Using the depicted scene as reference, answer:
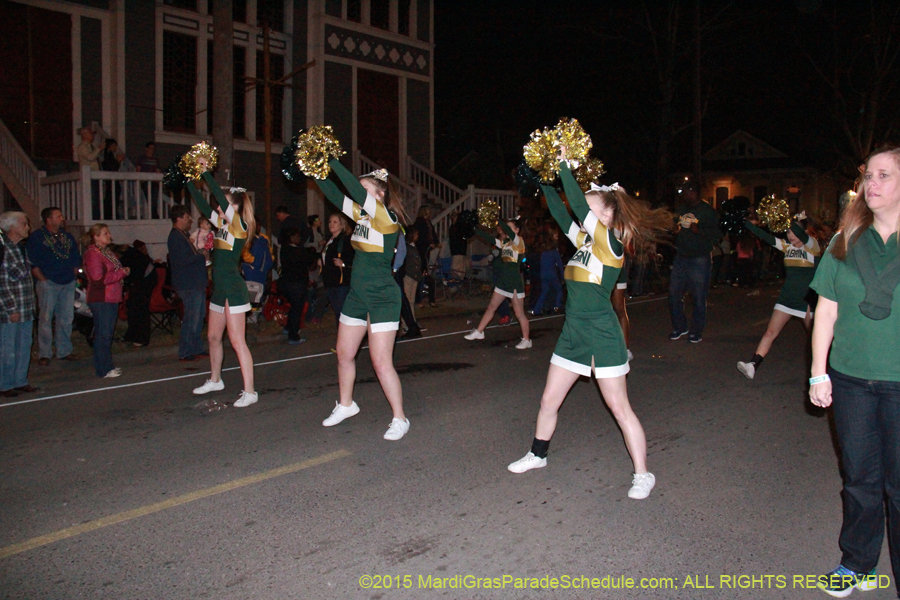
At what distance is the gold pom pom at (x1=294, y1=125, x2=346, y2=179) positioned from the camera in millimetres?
5719

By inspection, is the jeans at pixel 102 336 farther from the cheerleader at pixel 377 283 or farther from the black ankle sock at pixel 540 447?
the black ankle sock at pixel 540 447

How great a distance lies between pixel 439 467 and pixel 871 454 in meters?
2.86

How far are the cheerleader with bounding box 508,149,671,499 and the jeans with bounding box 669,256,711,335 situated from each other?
587 cm

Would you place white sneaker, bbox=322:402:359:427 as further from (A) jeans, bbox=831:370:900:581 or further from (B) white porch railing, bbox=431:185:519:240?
(B) white porch railing, bbox=431:185:519:240

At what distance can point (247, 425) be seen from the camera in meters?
6.38

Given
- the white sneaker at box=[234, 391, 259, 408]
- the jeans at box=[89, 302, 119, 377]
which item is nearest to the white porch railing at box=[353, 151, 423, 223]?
the jeans at box=[89, 302, 119, 377]

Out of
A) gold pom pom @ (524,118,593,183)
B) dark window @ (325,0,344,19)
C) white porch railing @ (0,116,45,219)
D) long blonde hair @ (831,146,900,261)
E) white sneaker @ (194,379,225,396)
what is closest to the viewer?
long blonde hair @ (831,146,900,261)

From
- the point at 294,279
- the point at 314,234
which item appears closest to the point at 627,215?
the point at 294,279

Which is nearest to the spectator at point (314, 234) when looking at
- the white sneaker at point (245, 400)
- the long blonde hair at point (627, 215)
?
the white sneaker at point (245, 400)

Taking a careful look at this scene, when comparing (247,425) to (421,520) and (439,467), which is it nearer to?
(439,467)

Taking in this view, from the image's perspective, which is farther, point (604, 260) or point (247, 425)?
point (247, 425)

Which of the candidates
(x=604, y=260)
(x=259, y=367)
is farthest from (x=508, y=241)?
(x=604, y=260)

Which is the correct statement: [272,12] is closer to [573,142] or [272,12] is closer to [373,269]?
[373,269]

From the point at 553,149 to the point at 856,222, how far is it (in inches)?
73.5
